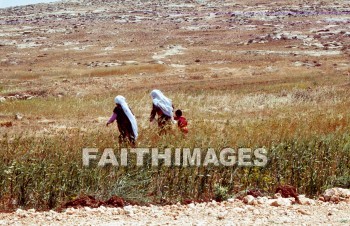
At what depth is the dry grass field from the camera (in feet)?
25.0

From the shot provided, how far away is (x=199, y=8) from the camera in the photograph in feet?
335

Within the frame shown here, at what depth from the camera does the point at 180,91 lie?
28.3 metres

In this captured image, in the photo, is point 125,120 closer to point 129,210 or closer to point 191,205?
point 191,205

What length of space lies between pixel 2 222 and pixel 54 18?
→ 317ft

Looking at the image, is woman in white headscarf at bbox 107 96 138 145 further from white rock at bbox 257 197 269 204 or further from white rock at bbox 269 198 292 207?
white rock at bbox 269 198 292 207

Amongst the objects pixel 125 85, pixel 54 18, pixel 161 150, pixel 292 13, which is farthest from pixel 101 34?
pixel 161 150

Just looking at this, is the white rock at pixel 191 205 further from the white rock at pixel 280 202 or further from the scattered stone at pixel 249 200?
the white rock at pixel 280 202

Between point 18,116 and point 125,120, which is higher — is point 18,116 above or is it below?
below

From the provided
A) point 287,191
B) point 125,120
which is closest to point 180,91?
point 125,120

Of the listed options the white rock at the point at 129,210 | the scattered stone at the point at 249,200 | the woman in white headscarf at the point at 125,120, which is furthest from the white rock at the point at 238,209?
the woman in white headscarf at the point at 125,120

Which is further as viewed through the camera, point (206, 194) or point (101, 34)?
point (101, 34)

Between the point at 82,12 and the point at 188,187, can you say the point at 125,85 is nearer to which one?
the point at 188,187

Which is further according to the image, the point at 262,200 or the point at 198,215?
the point at 262,200

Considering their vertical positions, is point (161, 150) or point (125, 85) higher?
point (161, 150)
